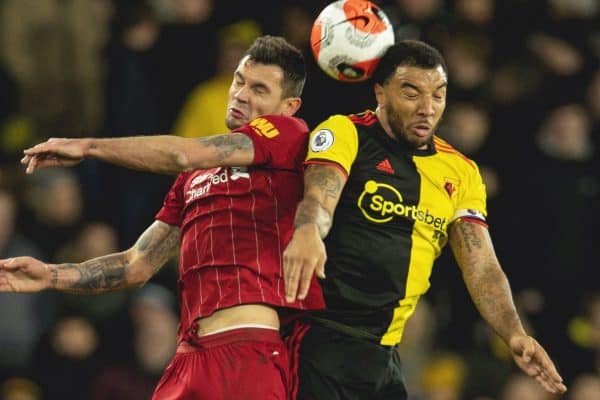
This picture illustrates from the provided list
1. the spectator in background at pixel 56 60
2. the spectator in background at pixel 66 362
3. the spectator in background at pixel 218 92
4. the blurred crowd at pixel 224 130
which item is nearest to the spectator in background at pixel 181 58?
the blurred crowd at pixel 224 130

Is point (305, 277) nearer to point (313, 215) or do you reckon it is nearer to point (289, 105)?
point (313, 215)

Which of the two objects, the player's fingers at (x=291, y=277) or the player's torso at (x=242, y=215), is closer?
the player's fingers at (x=291, y=277)

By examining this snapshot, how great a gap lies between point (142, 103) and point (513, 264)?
9.43ft

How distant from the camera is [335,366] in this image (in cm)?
606

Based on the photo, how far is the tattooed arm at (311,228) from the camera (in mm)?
5191

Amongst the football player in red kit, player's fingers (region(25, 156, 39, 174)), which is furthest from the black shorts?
player's fingers (region(25, 156, 39, 174))

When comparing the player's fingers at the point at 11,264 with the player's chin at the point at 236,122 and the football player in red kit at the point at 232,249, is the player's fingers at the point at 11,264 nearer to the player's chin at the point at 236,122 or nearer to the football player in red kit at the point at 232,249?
the football player in red kit at the point at 232,249

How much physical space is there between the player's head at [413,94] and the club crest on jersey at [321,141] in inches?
15.3

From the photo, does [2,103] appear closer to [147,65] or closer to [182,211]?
[147,65]

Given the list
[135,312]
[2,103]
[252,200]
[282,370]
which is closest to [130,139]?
[252,200]

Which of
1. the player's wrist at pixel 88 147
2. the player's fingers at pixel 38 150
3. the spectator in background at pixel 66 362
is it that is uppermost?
the player's fingers at pixel 38 150

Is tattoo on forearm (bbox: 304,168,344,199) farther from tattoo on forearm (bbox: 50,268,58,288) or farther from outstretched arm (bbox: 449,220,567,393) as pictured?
tattoo on forearm (bbox: 50,268,58,288)

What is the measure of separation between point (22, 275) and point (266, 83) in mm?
1387

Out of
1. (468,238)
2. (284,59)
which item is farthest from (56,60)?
(468,238)
